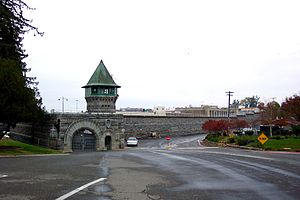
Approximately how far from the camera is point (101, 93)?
68.4 m

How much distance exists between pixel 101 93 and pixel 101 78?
275 cm

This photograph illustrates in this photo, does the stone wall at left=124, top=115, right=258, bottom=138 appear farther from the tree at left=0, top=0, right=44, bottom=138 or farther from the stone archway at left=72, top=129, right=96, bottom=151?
the tree at left=0, top=0, right=44, bottom=138

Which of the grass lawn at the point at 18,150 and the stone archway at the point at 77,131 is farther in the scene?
the stone archway at the point at 77,131

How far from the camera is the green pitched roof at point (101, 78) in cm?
6858

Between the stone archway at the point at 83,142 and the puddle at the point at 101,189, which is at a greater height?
Answer: the puddle at the point at 101,189

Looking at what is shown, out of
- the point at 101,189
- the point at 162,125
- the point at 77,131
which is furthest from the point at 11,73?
the point at 162,125

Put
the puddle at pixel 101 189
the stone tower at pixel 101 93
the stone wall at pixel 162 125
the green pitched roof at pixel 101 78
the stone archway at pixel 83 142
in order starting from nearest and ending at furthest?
the puddle at pixel 101 189, the stone archway at pixel 83 142, the stone tower at pixel 101 93, the green pitched roof at pixel 101 78, the stone wall at pixel 162 125

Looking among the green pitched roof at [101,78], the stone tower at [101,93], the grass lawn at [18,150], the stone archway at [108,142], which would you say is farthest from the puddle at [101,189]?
the green pitched roof at [101,78]

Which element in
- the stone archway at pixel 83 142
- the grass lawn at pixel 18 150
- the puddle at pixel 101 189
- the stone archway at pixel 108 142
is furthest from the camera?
the stone archway at pixel 108 142

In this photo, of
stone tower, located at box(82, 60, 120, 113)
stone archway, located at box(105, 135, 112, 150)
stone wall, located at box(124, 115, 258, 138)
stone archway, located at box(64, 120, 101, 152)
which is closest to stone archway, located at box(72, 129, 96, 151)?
stone archway, located at box(64, 120, 101, 152)

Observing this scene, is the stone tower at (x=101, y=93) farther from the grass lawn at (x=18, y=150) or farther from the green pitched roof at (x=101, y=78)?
the grass lawn at (x=18, y=150)

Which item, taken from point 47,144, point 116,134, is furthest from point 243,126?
point 47,144

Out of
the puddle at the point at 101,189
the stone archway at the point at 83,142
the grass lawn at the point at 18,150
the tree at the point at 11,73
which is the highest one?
the tree at the point at 11,73

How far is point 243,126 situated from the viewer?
8894 centimetres
